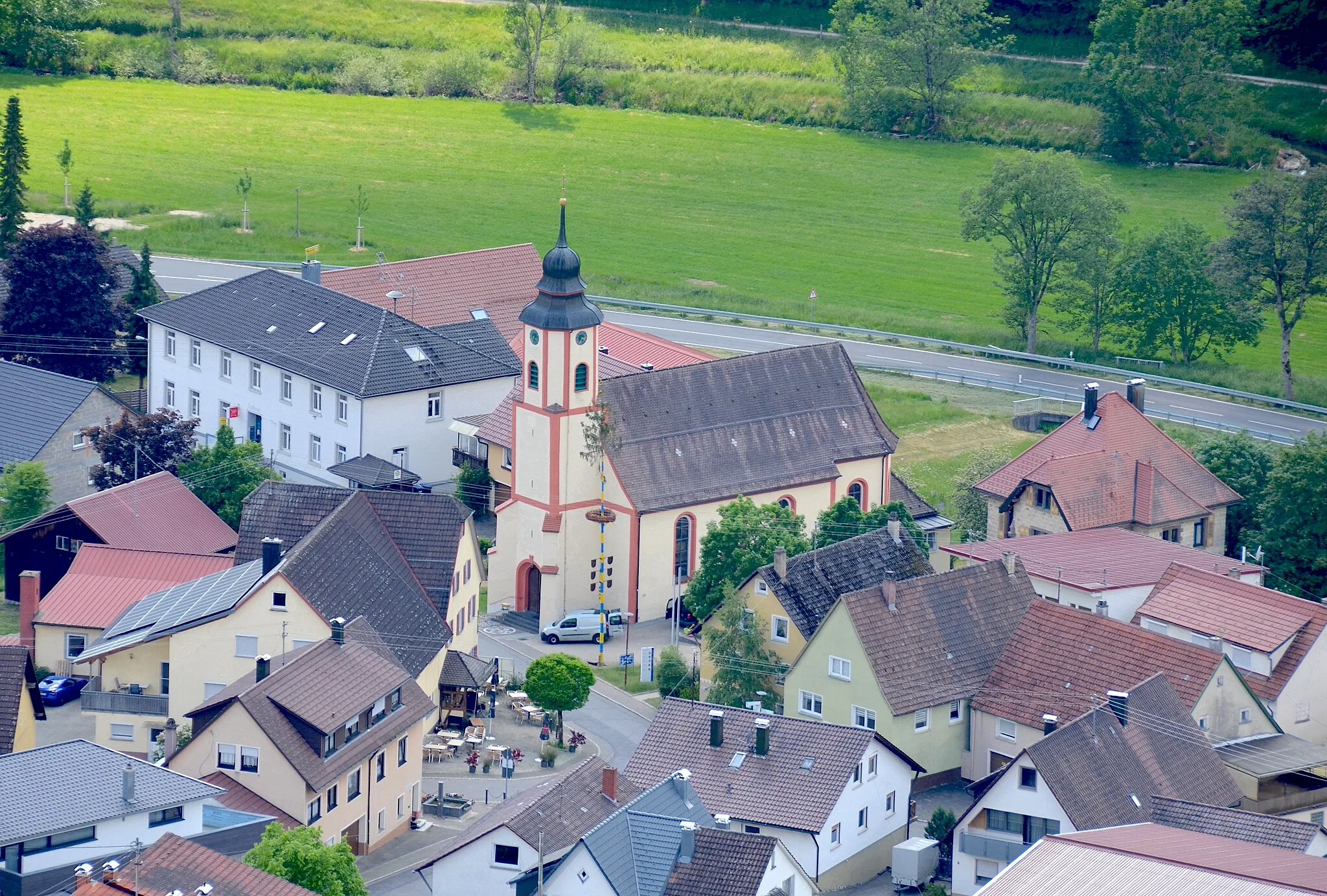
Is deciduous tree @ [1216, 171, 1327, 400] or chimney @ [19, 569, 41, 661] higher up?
deciduous tree @ [1216, 171, 1327, 400]

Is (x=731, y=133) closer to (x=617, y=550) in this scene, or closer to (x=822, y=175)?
(x=822, y=175)

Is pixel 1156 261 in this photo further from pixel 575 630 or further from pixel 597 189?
pixel 575 630

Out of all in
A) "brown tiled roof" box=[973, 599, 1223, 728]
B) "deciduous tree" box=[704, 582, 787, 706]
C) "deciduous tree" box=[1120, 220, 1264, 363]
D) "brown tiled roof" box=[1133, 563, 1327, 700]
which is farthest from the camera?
"deciduous tree" box=[1120, 220, 1264, 363]

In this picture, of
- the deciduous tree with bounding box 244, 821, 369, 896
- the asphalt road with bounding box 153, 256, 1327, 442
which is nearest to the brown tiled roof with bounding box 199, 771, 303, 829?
the deciduous tree with bounding box 244, 821, 369, 896

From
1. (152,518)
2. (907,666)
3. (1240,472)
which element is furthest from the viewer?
(1240,472)

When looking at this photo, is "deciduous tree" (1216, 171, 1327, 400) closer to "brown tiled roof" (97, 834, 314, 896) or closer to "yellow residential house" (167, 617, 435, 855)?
"yellow residential house" (167, 617, 435, 855)

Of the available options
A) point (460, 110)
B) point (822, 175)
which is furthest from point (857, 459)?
point (460, 110)

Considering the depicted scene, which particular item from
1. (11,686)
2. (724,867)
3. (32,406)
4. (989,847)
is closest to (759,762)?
(989,847)
